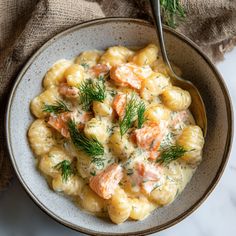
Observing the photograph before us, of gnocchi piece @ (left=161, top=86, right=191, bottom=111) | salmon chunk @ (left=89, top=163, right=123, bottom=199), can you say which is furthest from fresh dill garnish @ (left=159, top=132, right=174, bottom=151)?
salmon chunk @ (left=89, top=163, right=123, bottom=199)

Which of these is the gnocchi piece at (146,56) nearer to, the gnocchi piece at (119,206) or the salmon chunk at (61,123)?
the salmon chunk at (61,123)

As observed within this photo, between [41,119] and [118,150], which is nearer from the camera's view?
[118,150]

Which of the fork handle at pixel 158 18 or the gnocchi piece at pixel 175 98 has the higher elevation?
the fork handle at pixel 158 18

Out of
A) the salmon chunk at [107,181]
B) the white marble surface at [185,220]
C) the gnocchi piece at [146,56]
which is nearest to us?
the salmon chunk at [107,181]

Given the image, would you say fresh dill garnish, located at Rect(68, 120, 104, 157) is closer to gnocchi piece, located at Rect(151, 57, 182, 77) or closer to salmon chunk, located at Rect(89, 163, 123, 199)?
salmon chunk, located at Rect(89, 163, 123, 199)

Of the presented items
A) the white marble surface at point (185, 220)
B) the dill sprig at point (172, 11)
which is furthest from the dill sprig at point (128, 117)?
the white marble surface at point (185, 220)

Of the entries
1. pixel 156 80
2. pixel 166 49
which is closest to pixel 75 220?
pixel 156 80

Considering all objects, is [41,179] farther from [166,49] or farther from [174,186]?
[166,49]
